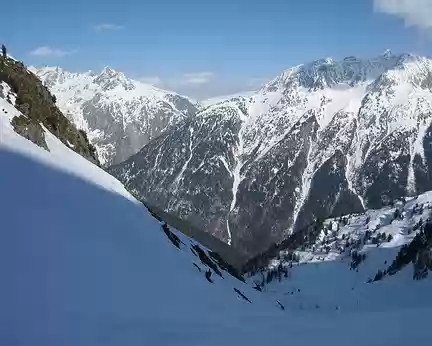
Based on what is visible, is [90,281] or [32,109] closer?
[90,281]

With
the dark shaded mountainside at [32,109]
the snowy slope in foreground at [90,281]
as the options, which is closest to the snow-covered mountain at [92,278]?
the snowy slope in foreground at [90,281]

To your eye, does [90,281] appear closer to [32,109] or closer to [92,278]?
[92,278]

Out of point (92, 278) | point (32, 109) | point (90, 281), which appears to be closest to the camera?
point (90, 281)

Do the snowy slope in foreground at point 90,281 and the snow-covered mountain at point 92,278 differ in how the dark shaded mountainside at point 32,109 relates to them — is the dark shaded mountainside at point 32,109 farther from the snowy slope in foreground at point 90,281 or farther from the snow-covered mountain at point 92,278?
the snowy slope in foreground at point 90,281

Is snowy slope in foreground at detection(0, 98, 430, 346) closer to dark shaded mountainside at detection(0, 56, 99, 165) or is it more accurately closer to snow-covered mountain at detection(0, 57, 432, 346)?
snow-covered mountain at detection(0, 57, 432, 346)

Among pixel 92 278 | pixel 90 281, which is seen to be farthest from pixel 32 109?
pixel 90 281

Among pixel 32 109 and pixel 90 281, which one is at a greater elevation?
pixel 32 109
